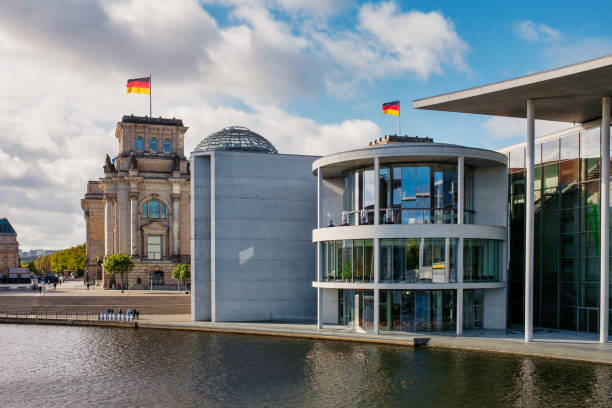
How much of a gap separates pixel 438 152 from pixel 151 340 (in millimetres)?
22841

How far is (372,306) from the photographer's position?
41.7 m

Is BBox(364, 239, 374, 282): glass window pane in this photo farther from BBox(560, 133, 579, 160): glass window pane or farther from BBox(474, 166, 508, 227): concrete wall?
BBox(560, 133, 579, 160): glass window pane

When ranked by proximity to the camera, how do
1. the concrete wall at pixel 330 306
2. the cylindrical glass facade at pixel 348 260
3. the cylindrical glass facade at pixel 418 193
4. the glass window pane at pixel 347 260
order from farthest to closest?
the concrete wall at pixel 330 306, the glass window pane at pixel 347 260, the cylindrical glass facade at pixel 418 193, the cylindrical glass facade at pixel 348 260

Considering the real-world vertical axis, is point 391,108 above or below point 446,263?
above

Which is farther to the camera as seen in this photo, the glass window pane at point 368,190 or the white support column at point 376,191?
the glass window pane at point 368,190

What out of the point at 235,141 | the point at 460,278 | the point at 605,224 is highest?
the point at 235,141

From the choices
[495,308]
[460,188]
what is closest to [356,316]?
[495,308]

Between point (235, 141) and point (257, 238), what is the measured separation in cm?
3486

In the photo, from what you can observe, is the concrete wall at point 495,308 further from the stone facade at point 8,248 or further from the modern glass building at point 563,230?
the stone facade at point 8,248

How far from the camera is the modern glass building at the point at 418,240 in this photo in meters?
40.2

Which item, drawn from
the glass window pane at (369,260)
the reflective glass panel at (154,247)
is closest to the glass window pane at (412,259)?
the glass window pane at (369,260)

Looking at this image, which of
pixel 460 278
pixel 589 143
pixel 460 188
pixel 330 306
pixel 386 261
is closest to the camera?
pixel 589 143

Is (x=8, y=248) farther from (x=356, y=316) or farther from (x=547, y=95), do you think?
(x=547, y=95)

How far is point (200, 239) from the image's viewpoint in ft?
162
